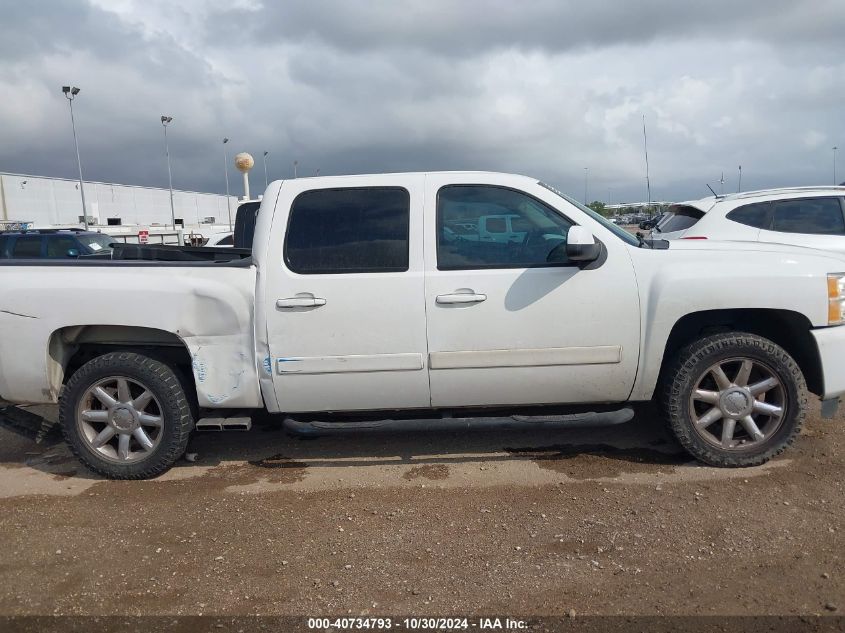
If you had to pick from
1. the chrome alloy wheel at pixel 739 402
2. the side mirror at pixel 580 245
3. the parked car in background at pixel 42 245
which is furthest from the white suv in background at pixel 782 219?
the parked car in background at pixel 42 245

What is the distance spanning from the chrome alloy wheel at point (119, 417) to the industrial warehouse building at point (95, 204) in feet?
173

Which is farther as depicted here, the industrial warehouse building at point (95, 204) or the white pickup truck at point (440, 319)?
the industrial warehouse building at point (95, 204)

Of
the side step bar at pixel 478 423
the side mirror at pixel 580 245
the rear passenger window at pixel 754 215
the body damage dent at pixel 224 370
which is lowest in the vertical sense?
the side step bar at pixel 478 423

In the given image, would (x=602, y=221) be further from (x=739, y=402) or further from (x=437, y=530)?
(x=437, y=530)

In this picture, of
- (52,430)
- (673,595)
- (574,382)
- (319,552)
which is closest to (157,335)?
(52,430)

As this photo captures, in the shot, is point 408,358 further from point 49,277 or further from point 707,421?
point 49,277

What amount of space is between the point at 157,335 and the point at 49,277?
728mm

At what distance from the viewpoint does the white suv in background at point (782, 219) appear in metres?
7.16

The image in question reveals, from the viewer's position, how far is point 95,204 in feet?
218

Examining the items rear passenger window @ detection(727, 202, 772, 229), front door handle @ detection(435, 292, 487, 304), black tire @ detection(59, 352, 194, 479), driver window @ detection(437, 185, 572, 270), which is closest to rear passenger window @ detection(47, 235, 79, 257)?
black tire @ detection(59, 352, 194, 479)

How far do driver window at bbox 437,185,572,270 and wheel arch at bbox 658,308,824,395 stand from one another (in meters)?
0.94

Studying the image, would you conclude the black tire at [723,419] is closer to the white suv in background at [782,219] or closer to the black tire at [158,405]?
the black tire at [158,405]

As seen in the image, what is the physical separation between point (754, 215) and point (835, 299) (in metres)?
3.88

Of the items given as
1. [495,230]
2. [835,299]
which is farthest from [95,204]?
[835,299]
